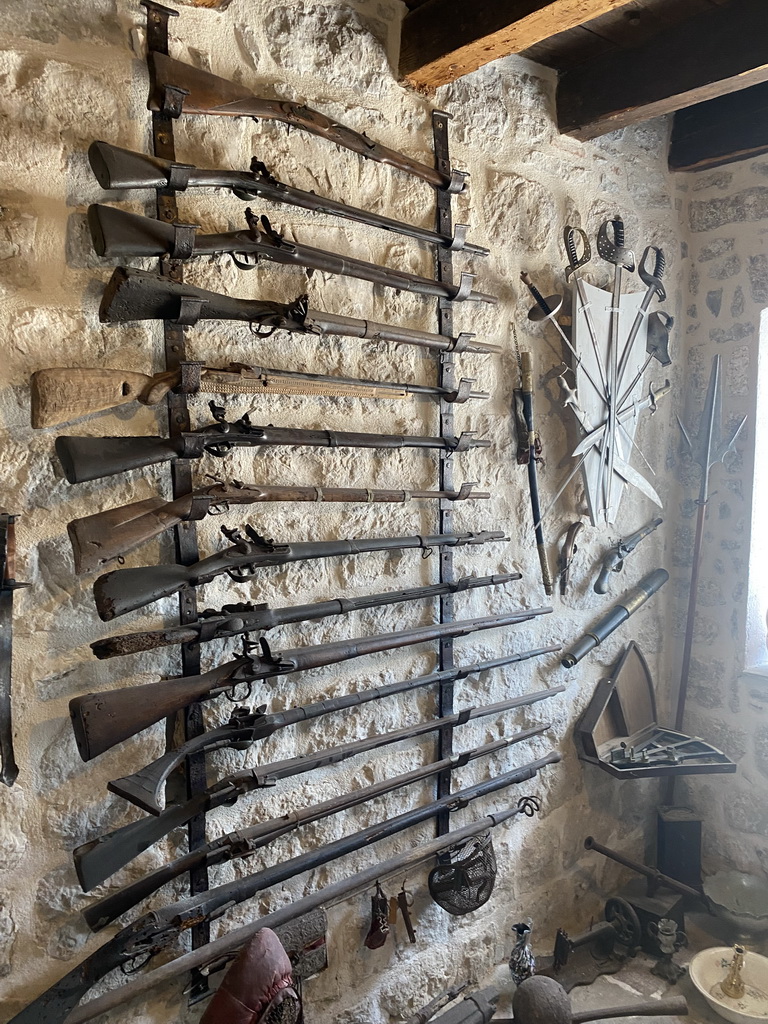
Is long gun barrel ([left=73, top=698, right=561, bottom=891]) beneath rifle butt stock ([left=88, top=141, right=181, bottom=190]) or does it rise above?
beneath

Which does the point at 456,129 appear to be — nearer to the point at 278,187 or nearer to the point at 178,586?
the point at 278,187

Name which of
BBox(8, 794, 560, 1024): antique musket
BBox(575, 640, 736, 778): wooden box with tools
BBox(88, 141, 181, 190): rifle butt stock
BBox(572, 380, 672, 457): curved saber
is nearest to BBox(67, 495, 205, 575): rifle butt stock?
BBox(88, 141, 181, 190): rifle butt stock

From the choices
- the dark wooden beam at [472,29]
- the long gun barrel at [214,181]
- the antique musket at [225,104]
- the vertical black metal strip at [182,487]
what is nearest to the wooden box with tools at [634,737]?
the vertical black metal strip at [182,487]

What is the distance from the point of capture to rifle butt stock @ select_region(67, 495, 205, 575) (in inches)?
54.0

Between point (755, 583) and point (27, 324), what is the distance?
8.97 ft

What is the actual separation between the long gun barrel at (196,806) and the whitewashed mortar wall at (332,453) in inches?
2.8

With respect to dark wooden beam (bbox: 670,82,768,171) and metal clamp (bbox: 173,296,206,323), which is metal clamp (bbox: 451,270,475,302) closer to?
metal clamp (bbox: 173,296,206,323)

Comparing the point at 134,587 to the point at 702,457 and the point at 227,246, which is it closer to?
the point at 227,246

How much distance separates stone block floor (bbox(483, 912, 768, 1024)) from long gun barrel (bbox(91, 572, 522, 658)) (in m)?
1.33

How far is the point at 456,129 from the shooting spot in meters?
2.23

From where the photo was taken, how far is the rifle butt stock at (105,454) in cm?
141

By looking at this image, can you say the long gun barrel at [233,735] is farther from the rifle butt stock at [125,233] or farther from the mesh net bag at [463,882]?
the rifle butt stock at [125,233]

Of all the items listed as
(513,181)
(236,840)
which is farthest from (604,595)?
(236,840)

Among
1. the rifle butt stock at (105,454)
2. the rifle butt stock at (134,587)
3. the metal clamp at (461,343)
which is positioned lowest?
the rifle butt stock at (134,587)
